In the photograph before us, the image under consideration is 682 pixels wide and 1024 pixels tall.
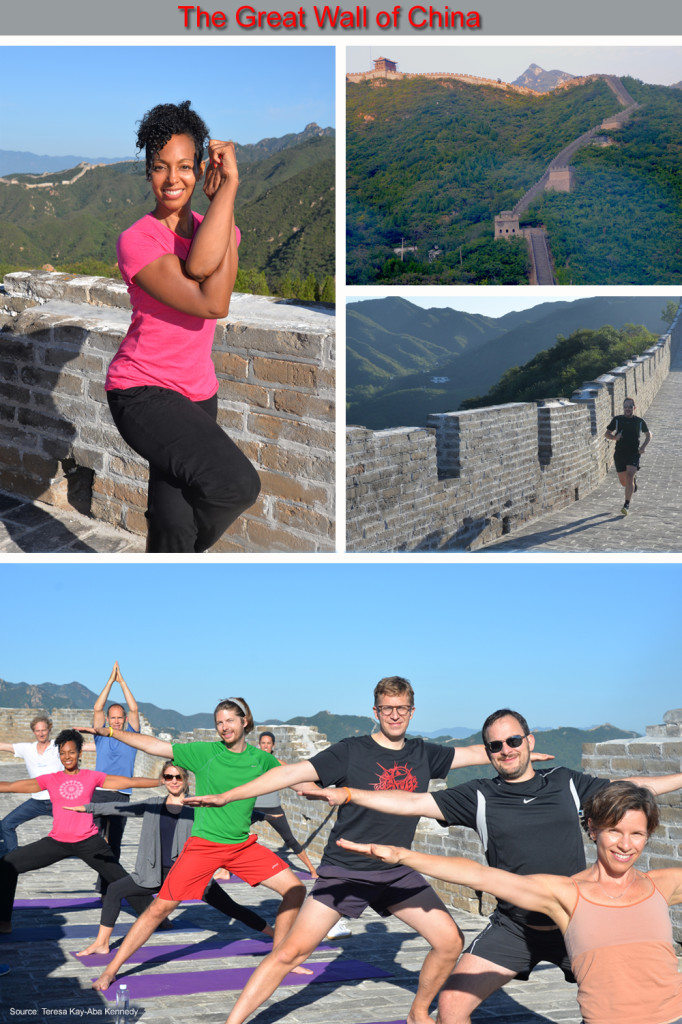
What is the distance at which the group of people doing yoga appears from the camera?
2.63 metres

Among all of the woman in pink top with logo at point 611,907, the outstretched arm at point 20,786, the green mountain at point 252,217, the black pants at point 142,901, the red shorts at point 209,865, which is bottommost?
the black pants at point 142,901

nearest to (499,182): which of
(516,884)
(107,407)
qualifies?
(107,407)

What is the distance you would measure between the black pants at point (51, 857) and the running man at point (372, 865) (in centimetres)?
157

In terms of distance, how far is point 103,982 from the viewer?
170 inches

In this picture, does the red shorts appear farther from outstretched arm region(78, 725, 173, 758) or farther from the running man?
the running man

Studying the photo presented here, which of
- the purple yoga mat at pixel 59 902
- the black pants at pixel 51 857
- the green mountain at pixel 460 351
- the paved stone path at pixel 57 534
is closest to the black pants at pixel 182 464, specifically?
the black pants at pixel 51 857

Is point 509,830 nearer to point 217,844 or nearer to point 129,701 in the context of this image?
point 217,844

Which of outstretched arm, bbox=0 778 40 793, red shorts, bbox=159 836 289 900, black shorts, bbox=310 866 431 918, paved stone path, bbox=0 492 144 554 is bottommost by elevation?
red shorts, bbox=159 836 289 900

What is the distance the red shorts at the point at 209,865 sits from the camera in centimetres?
435

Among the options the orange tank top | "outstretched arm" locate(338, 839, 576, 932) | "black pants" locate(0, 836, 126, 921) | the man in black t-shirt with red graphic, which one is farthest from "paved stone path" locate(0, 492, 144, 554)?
the man in black t-shirt with red graphic

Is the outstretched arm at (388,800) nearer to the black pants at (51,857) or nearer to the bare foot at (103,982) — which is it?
the bare foot at (103,982)

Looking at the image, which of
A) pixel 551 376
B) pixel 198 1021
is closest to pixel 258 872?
pixel 198 1021

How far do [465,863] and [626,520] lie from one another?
38.6 feet

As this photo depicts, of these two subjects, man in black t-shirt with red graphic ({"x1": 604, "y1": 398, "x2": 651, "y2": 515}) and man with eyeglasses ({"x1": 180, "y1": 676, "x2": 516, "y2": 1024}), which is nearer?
man with eyeglasses ({"x1": 180, "y1": 676, "x2": 516, "y2": 1024})
